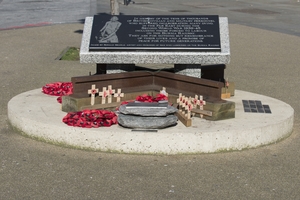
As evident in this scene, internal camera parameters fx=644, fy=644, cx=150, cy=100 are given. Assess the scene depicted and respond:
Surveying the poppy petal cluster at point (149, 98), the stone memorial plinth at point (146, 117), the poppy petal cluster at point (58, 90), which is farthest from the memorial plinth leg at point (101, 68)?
the stone memorial plinth at point (146, 117)

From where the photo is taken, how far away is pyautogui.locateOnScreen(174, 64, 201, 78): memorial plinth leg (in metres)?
9.95

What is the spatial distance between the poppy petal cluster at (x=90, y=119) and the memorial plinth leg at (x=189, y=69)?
1986 millimetres

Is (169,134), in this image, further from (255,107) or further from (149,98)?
(255,107)

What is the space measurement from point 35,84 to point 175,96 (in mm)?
4022

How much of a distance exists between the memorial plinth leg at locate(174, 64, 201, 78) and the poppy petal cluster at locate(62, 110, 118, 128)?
1.99 m

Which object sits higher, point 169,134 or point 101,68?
point 169,134

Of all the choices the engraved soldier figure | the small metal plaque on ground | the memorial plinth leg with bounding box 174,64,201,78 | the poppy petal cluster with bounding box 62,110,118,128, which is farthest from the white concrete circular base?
the engraved soldier figure

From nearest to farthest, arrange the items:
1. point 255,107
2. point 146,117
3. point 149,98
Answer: point 146,117
point 149,98
point 255,107

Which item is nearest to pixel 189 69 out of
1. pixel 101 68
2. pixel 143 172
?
pixel 101 68

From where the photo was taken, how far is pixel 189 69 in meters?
9.97

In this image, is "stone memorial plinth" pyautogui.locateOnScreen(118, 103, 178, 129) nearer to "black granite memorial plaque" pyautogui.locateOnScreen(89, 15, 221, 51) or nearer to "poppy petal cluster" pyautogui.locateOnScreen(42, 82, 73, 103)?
"black granite memorial plaque" pyautogui.locateOnScreen(89, 15, 221, 51)

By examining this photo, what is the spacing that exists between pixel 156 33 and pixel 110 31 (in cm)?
72

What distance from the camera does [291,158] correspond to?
795 centimetres

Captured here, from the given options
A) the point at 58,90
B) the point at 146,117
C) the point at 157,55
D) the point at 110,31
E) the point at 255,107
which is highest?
the point at 110,31
